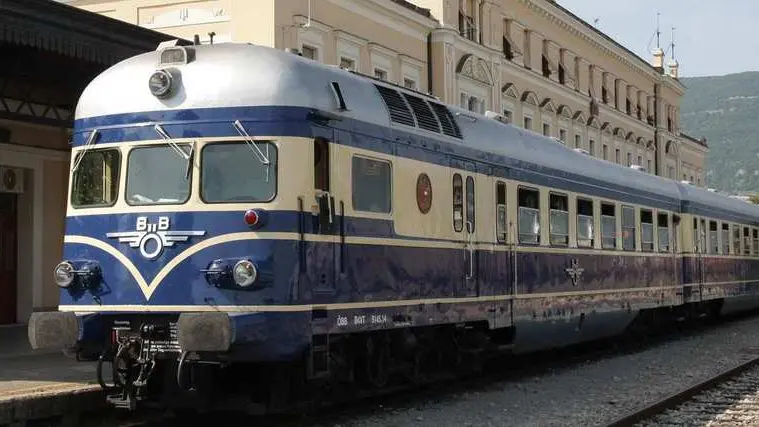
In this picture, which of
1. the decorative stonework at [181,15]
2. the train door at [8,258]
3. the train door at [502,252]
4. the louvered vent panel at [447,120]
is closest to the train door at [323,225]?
the louvered vent panel at [447,120]

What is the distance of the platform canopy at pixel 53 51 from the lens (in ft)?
42.8

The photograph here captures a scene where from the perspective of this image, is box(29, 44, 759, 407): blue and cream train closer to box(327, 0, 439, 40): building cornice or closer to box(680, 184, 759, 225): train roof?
box(680, 184, 759, 225): train roof

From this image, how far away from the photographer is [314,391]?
33.6ft

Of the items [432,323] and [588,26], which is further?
[588,26]

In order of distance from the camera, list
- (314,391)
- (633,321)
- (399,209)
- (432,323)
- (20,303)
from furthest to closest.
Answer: (633,321) < (20,303) < (432,323) < (399,209) < (314,391)

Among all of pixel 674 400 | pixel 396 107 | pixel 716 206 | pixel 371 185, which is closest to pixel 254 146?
pixel 371 185

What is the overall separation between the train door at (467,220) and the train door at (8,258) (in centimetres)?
897

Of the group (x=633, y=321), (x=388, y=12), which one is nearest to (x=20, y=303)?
(x=633, y=321)

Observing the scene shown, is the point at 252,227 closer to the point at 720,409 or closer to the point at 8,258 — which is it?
the point at 720,409

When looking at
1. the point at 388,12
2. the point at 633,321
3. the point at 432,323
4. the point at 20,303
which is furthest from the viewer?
the point at 388,12

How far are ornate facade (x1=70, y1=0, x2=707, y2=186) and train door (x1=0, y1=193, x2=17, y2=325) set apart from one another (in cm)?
702

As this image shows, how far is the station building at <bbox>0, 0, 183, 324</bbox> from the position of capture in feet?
44.2

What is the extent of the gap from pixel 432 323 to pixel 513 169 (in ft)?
10.4

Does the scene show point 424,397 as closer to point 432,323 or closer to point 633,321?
point 432,323
